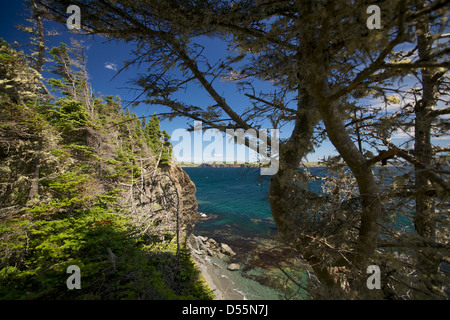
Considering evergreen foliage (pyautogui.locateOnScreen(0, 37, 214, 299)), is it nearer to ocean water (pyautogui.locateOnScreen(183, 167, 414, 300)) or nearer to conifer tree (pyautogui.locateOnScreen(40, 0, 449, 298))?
conifer tree (pyautogui.locateOnScreen(40, 0, 449, 298))

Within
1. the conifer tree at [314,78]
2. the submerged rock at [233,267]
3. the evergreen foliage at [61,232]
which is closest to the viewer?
the conifer tree at [314,78]

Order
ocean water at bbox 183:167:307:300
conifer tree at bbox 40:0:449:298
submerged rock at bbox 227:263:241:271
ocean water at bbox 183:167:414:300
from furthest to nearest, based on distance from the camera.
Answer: submerged rock at bbox 227:263:241:271
ocean water at bbox 183:167:307:300
ocean water at bbox 183:167:414:300
conifer tree at bbox 40:0:449:298

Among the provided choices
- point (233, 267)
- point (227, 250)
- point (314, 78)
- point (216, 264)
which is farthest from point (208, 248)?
point (314, 78)

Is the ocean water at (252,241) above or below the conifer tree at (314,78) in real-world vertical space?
below

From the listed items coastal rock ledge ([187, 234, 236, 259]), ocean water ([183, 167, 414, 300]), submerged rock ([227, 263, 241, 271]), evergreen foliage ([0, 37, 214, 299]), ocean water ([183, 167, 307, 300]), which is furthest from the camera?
coastal rock ledge ([187, 234, 236, 259])

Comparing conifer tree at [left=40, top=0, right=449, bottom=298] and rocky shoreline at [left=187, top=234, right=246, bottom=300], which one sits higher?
conifer tree at [left=40, top=0, right=449, bottom=298]

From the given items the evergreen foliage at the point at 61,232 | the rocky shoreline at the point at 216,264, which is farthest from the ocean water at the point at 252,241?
the evergreen foliage at the point at 61,232

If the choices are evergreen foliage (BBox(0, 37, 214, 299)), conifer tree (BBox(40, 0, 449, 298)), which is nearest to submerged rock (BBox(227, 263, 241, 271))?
evergreen foliage (BBox(0, 37, 214, 299))

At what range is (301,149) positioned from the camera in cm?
271

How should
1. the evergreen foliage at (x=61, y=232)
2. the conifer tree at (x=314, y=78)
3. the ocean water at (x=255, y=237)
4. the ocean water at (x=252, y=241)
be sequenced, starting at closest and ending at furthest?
the conifer tree at (x=314, y=78), the ocean water at (x=255, y=237), the ocean water at (x=252, y=241), the evergreen foliage at (x=61, y=232)

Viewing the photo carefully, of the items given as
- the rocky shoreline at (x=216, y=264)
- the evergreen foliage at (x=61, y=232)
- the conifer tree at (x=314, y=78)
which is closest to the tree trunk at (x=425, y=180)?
the conifer tree at (x=314, y=78)

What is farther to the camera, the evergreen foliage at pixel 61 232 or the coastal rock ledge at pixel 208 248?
the coastal rock ledge at pixel 208 248

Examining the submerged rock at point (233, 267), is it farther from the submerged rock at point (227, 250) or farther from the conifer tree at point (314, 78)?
the conifer tree at point (314, 78)

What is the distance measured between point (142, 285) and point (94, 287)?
0.91 metres
